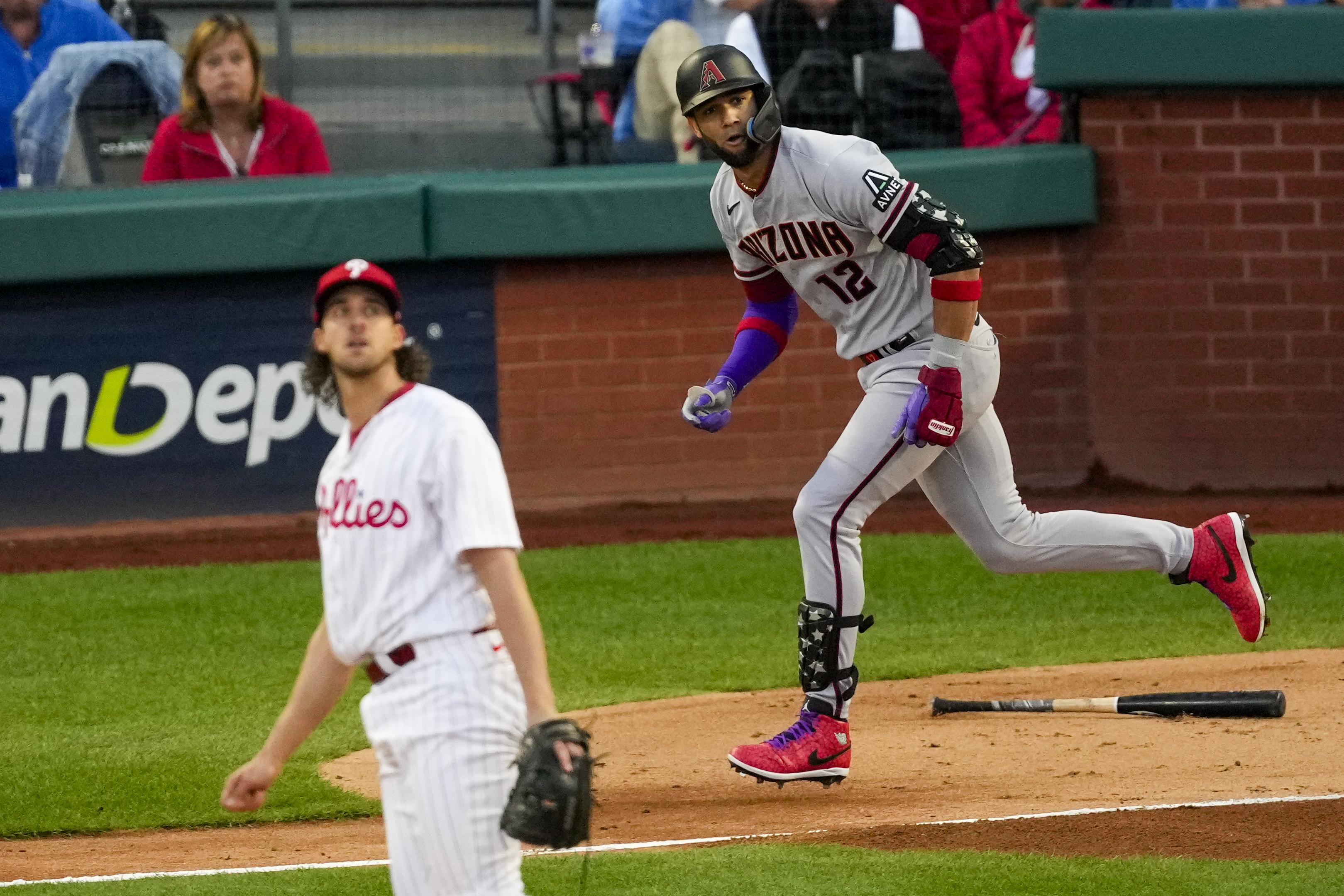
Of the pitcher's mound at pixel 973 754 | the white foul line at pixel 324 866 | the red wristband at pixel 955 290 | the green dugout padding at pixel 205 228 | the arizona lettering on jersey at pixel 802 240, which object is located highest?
the green dugout padding at pixel 205 228

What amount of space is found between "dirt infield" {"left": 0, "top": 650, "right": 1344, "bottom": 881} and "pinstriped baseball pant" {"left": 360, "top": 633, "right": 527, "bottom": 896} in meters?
1.77

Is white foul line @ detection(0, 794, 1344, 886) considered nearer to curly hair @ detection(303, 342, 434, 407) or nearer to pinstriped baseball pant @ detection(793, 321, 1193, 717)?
pinstriped baseball pant @ detection(793, 321, 1193, 717)

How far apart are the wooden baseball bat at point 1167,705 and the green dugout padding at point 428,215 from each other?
4.30 metres

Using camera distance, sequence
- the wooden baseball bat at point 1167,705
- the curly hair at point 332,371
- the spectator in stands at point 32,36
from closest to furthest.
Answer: the curly hair at point 332,371
the wooden baseball bat at point 1167,705
the spectator in stands at point 32,36

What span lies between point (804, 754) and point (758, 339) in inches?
52.0

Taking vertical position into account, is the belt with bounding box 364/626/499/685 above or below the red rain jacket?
below

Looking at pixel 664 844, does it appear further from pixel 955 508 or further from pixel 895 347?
pixel 895 347

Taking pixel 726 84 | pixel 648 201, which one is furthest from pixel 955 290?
pixel 648 201

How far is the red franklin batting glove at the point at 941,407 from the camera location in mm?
5230

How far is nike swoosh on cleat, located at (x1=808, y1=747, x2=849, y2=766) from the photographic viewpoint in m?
5.34

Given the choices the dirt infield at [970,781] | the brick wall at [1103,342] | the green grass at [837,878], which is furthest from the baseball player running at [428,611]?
the brick wall at [1103,342]

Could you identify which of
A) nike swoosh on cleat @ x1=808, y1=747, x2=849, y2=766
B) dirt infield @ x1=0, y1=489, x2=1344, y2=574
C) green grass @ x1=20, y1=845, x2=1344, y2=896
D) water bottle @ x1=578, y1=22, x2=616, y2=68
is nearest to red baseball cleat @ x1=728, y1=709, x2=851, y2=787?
nike swoosh on cleat @ x1=808, y1=747, x2=849, y2=766

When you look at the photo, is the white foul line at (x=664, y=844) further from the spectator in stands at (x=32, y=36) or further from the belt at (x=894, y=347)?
the spectator in stands at (x=32, y=36)

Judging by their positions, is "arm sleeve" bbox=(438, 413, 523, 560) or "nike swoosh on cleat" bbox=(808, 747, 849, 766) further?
"nike swoosh on cleat" bbox=(808, 747, 849, 766)
